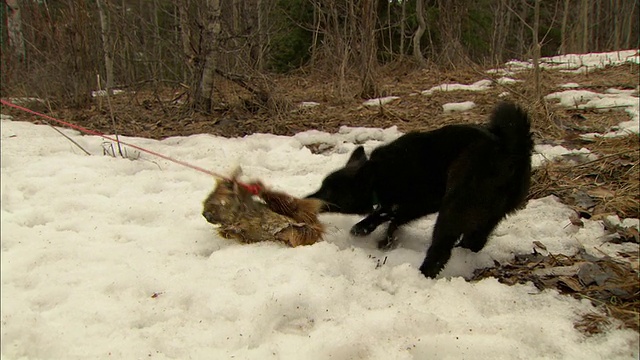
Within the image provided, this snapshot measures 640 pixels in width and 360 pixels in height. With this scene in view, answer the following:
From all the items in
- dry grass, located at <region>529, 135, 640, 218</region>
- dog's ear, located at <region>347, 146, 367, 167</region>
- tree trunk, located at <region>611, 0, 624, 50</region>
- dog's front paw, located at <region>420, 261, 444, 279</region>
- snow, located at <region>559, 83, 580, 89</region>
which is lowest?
dog's front paw, located at <region>420, 261, 444, 279</region>

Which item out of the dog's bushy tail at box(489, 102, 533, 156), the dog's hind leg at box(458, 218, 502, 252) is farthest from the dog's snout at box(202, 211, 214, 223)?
the dog's bushy tail at box(489, 102, 533, 156)

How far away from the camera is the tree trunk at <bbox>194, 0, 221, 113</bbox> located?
240 inches

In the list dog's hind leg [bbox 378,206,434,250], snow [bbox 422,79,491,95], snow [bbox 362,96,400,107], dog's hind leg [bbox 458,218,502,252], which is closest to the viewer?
dog's hind leg [bbox 458,218,502,252]

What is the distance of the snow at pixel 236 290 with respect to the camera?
1814 mm

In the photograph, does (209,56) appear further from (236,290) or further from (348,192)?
(236,290)

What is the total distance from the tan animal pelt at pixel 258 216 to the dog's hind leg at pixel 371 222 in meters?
0.46

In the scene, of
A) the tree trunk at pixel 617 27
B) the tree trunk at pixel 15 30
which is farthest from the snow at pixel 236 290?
the tree trunk at pixel 617 27

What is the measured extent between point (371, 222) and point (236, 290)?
1416mm

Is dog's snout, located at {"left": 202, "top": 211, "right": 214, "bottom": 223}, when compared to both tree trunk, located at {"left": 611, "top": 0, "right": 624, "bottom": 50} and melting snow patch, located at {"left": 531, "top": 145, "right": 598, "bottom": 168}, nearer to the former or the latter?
melting snow patch, located at {"left": 531, "top": 145, "right": 598, "bottom": 168}

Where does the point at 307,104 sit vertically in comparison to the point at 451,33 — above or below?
below

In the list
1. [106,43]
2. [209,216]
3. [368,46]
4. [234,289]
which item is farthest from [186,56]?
[234,289]

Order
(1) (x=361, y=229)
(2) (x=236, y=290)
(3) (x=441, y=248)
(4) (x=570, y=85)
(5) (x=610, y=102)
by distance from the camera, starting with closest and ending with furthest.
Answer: (2) (x=236, y=290) → (3) (x=441, y=248) → (1) (x=361, y=229) → (5) (x=610, y=102) → (4) (x=570, y=85)

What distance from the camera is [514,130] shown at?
2.53 m

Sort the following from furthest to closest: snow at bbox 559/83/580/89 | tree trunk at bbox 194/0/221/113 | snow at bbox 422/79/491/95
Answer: snow at bbox 422/79/491/95 < snow at bbox 559/83/580/89 < tree trunk at bbox 194/0/221/113
